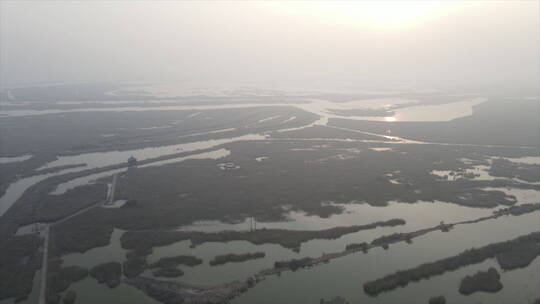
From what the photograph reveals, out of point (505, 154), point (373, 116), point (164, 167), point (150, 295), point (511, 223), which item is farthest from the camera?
point (373, 116)

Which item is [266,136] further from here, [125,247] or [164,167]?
[125,247]

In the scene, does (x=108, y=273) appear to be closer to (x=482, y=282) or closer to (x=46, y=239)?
(x=46, y=239)

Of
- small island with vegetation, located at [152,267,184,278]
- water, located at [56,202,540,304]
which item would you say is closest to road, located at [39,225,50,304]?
water, located at [56,202,540,304]

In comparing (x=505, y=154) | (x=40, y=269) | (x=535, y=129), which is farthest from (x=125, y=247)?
(x=535, y=129)

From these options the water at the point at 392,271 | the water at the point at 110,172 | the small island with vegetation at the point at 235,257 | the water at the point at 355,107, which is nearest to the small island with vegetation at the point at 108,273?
the small island with vegetation at the point at 235,257

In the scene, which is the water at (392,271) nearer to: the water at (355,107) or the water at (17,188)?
the water at (17,188)

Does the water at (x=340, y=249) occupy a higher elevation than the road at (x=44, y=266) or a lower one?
higher

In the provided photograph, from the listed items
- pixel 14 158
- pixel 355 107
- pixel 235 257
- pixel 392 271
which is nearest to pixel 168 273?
pixel 235 257

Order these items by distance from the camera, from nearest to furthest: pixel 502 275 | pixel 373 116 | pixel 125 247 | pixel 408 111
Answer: pixel 502 275, pixel 125 247, pixel 373 116, pixel 408 111

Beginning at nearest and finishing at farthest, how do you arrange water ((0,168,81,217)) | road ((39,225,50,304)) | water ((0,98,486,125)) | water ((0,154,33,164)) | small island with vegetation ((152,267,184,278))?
road ((39,225,50,304))
small island with vegetation ((152,267,184,278))
water ((0,168,81,217))
water ((0,154,33,164))
water ((0,98,486,125))

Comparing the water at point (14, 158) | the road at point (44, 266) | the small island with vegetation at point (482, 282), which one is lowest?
the road at point (44, 266)

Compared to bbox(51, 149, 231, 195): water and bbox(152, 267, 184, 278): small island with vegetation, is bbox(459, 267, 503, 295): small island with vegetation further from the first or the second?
bbox(51, 149, 231, 195): water
